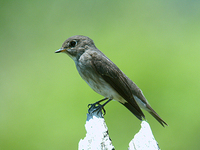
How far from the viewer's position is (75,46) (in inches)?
131

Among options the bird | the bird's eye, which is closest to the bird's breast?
the bird

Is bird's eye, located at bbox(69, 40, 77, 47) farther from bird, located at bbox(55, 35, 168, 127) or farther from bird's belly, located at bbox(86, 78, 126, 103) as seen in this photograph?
bird's belly, located at bbox(86, 78, 126, 103)

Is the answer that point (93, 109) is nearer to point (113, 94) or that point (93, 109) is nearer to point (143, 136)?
point (113, 94)

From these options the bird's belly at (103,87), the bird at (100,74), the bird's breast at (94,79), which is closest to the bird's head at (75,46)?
the bird at (100,74)

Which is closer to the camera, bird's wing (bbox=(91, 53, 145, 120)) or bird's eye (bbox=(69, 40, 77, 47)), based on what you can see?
bird's wing (bbox=(91, 53, 145, 120))

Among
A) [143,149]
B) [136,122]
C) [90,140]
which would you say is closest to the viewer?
[143,149]

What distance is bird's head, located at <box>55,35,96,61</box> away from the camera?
Answer: 3273 millimetres

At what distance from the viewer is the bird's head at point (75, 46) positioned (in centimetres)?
327

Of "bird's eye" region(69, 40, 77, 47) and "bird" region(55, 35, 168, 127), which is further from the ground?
"bird's eye" region(69, 40, 77, 47)

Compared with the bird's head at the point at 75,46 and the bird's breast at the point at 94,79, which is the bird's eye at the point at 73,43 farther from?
the bird's breast at the point at 94,79

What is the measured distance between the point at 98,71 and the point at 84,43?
0.52 m

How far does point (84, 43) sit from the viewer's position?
339 centimetres

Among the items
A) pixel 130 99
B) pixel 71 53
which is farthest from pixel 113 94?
pixel 71 53

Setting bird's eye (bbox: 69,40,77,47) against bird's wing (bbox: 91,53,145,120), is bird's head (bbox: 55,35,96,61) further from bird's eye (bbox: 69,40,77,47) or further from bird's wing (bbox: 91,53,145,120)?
bird's wing (bbox: 91,53,145,120)
